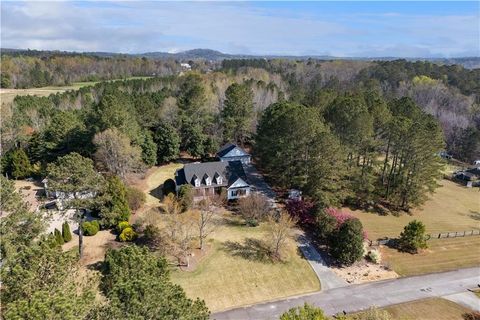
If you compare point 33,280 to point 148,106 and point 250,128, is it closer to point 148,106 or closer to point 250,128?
point 148,106

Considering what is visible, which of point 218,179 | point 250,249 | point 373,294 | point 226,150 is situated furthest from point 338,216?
point 226,150

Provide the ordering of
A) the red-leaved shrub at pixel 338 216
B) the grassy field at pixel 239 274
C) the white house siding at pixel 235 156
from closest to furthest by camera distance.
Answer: the grassy field at pixel 239 274
the red-leaved shrub at pixel 338 216
the white house siding at pixel 235 156

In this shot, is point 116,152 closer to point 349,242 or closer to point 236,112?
point 236,112

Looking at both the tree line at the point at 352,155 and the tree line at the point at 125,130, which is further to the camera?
the tree line at the point at 125,130

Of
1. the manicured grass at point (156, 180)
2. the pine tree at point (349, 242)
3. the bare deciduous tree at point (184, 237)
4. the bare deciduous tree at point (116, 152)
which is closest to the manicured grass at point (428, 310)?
the pine tree at point (349, 242)

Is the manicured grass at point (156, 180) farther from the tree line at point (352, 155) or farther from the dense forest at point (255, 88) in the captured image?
the tree line at point (352, 155)

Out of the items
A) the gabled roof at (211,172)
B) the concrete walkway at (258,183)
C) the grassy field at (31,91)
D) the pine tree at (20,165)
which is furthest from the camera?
the grassy field at (31,91)

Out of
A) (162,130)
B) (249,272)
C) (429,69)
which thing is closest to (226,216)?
(249,272)
